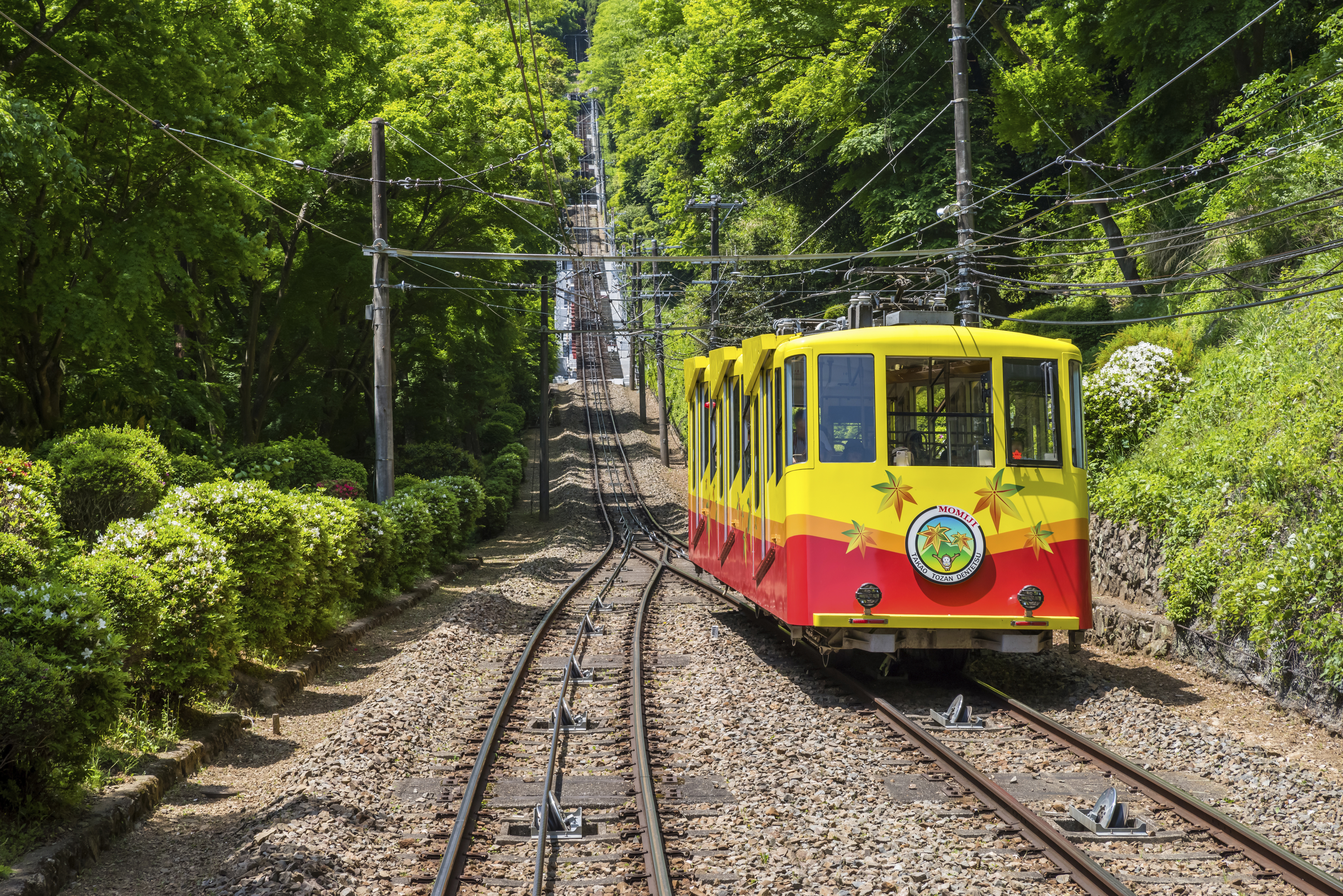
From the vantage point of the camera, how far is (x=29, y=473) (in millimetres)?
13297

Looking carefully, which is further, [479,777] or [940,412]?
[940,412]

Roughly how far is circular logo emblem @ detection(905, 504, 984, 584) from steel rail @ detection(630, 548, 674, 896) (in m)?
2.88

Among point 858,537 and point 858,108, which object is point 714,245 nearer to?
point 858,108

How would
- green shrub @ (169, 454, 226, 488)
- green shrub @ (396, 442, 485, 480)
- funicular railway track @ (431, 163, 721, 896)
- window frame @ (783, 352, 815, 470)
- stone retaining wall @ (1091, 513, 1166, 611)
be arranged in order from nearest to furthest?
1. funicular railway track @ (431, 163, 721, 896)
2. window frame @ (783, 352, 815, 470)
3. stone retaining wall @ (1091, 513, 1166, 611)
4. green shrub @ (169, 454, 226, 488)
5. green shrub @ (396, 442, 485, 480)

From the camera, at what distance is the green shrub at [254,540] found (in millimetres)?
11711

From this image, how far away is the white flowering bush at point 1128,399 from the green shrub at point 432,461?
24.3 m

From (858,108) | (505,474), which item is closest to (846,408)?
(858,108)

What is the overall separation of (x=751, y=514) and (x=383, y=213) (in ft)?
37.8

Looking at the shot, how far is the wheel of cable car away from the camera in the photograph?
35.0 ft

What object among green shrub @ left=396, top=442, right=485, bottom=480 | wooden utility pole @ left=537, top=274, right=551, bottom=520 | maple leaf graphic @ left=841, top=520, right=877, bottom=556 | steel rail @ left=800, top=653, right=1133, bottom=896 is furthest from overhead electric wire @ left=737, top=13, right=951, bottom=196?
steel rail @ left=800, top=653, right=1133, bottom=896

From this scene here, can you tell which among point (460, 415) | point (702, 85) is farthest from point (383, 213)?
point (702, 85)

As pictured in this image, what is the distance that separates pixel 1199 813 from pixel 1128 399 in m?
Result: 10.6

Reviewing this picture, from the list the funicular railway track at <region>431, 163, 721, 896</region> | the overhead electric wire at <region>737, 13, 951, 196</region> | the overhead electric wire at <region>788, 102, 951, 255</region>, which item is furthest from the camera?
the overhead electric wire at <region>737, 13, 951, 196</region>

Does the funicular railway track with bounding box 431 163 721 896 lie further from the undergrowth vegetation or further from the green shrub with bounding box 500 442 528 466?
the green shrub with bounding box 500 442 528 466
